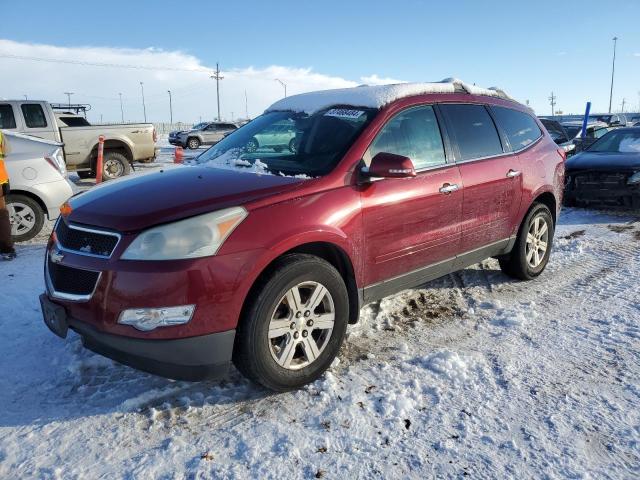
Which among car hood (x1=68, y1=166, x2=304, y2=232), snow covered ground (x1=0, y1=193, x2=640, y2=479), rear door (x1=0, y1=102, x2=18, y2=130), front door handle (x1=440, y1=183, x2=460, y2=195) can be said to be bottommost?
snow covered ground (x1=0, y1=193, x2=640, y2=479)

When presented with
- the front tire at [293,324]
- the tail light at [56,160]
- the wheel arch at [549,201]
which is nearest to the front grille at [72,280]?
the front tire at [293,324]

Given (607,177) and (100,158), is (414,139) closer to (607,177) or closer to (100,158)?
(607,177)

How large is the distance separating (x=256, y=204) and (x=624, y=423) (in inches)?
88.3

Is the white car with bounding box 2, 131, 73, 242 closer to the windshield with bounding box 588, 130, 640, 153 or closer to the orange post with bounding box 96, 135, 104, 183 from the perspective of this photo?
the orange post with bounding box 96, 135, 104, 183

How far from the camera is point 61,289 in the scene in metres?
2.81

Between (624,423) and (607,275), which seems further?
(607,275)

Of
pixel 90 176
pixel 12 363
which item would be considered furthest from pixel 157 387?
pixel 90 176

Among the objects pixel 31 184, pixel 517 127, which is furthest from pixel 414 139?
pixel 31 184

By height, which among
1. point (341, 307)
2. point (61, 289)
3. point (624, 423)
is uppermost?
point (61, 289)

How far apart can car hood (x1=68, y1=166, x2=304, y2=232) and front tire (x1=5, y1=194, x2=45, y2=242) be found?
3795mm

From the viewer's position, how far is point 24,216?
6.45 meters

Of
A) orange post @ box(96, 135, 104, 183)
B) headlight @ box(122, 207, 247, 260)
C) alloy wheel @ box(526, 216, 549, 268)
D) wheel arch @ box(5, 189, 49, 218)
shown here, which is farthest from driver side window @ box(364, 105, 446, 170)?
orange post @ box(96, 135, 104, 183)

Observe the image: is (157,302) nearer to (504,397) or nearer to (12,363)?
(12,363)

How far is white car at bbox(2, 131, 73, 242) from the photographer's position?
6.34 metres
